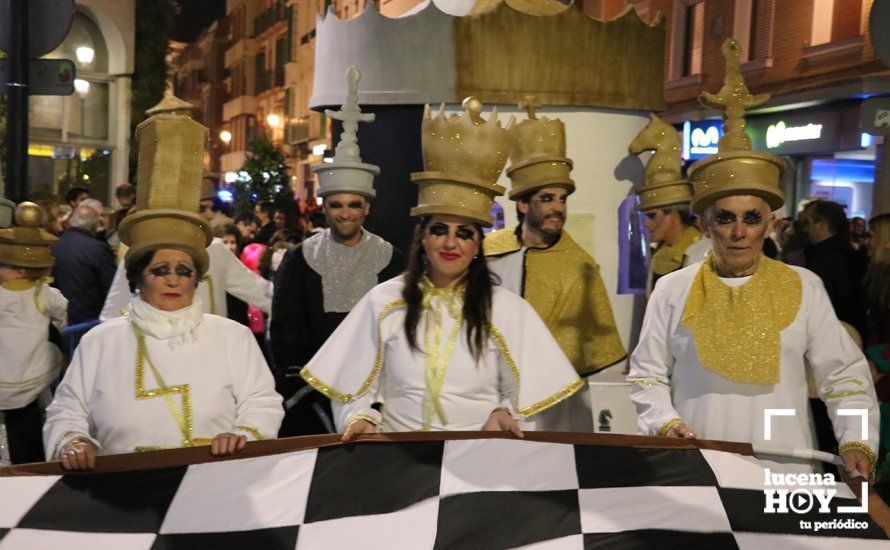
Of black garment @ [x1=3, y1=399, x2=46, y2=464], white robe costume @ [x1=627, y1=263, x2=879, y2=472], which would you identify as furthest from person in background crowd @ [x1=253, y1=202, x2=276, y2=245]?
white robe costume @ [x1=627, y1=263, x2=879, y2=472]

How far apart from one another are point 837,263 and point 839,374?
179 inches

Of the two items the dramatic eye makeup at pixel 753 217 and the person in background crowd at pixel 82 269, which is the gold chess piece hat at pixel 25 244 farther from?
the dramatic eye makeup at pixel 753 217

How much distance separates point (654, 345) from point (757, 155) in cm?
73

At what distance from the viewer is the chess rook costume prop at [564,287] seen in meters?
5.17

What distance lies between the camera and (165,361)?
3723 mm

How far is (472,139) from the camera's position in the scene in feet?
13.8

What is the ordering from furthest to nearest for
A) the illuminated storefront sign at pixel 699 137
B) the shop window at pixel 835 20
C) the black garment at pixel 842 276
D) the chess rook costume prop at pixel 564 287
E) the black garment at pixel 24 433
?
the illuminated storefront sign at pixel 699 137, the shop window at pixel 835 20, the black garment at pixel 842 276, the black garment at pixel 24 433, the chess rook costume prop at pixel 564 287

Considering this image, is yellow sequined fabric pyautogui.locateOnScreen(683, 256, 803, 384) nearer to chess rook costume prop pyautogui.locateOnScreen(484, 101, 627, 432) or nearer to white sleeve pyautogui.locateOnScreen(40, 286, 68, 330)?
chess rook costume prop pyautogui.locateOnScreen(484, 101, 627, 432)

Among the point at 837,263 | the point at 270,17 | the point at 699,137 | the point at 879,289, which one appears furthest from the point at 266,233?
the point at 270,17

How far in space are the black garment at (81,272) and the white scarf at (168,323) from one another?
4722mm

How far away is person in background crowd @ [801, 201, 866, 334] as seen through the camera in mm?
7809

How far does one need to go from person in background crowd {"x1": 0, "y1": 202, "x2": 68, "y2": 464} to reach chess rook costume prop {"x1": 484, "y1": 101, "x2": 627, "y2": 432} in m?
2.55

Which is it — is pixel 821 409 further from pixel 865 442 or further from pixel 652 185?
pixel 652 185

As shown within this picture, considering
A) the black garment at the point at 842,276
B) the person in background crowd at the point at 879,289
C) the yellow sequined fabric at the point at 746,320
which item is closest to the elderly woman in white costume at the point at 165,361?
the yellow sequined fabric at the point at 746,320
